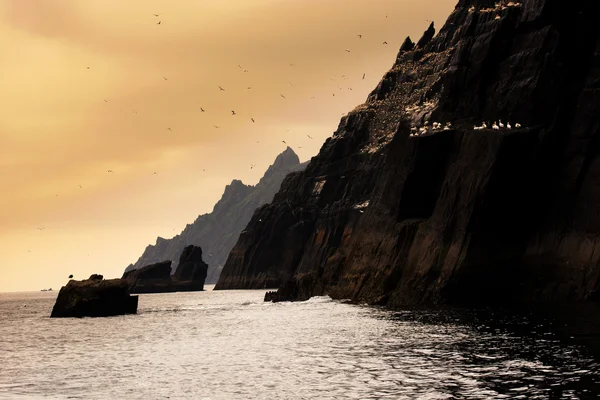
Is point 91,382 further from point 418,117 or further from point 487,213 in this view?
point 418,117

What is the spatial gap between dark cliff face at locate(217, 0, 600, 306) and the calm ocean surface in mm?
11200

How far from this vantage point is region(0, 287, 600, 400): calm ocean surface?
27.8 meters

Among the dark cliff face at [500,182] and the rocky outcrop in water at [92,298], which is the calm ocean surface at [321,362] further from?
the rocky outcrop in water at [92,298]

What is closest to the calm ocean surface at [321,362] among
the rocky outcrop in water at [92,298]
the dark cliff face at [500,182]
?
the dark cliff face at [500,182]

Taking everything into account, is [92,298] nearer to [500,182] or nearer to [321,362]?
[500,182]

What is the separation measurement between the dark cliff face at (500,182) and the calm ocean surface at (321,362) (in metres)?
11.2

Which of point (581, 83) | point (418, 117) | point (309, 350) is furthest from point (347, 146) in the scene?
point (309, 350)

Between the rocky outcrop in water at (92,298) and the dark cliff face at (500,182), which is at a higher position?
the dark cliff face at (500,182)

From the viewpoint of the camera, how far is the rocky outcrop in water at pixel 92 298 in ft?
283

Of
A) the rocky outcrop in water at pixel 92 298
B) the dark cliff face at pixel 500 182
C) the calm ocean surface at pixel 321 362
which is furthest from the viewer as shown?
the rocky outcrop in water at pixel 92 298

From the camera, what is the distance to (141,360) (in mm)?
42312

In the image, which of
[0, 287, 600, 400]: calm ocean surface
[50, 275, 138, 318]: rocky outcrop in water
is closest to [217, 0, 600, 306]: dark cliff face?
[0, 287, 600, 400]: calm ocean surface

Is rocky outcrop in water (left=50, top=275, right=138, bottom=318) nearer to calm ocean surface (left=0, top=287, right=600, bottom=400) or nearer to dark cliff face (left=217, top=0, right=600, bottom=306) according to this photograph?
calm ocean surface (left=0, top=287, right=600, bottom=400)

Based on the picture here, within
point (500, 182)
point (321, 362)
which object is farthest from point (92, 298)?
point (321, 362)
